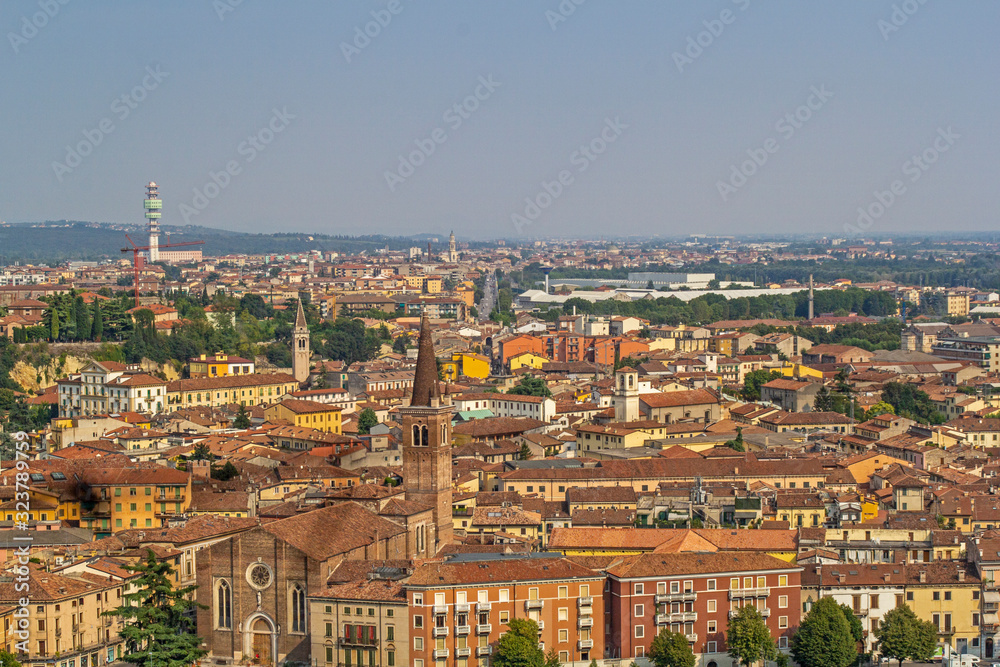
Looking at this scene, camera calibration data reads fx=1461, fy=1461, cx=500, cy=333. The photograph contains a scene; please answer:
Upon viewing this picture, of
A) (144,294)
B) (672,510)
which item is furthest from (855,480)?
(144,294)

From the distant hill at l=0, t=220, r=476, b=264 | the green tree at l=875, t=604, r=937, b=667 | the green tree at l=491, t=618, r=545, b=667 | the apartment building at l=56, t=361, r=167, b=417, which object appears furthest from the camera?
the distant hill at l=0, t=220, r=476, b=264

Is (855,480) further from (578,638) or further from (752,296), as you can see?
(752,296)

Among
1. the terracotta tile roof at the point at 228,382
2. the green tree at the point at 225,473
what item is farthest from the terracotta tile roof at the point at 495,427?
the terracotta tile roof at the point at 228,382

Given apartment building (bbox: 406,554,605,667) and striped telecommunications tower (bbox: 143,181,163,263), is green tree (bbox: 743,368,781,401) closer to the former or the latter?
apartment building (bbox: 406,554,605,667)

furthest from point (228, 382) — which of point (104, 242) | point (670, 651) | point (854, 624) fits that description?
point (104, 242)

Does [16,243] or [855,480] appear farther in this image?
[16,243]

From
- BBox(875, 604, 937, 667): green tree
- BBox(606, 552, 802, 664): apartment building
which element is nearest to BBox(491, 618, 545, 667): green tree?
BBox(606, 552, 802, 664): apartment building

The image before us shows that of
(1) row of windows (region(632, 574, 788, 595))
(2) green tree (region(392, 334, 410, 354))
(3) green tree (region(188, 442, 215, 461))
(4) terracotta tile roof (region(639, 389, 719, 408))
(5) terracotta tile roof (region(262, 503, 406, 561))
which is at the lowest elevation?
(2) green tree (region(392, 334, 410, 354))
